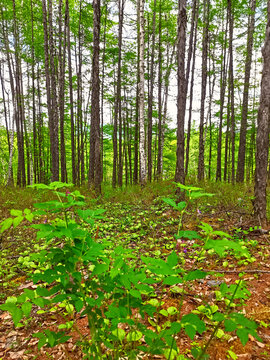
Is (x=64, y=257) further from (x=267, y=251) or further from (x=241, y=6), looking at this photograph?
(x=241, y=6)

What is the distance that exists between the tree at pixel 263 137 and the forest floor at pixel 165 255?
431 millimetres

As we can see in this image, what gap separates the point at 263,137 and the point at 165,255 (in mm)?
3161

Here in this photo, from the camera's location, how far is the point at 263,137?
4.20 metres

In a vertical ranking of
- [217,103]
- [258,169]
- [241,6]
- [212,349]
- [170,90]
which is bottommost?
[212,349]

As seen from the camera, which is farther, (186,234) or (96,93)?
(96,93)

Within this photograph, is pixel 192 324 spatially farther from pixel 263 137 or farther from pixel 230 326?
Result: pixel 263 137

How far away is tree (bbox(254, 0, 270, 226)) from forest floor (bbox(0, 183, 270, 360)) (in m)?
0.43

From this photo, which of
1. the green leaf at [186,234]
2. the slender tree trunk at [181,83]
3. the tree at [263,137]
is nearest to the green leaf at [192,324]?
the green leaf at [186,234]

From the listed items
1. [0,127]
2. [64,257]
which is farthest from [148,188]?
[0,127]

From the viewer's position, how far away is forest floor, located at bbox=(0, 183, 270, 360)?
2.00 meters

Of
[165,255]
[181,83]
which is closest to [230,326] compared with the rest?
[165,255]

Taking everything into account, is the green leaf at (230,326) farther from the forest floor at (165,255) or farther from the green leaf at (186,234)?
the forest floor at (165,255)

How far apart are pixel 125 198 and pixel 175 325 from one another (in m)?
6.90

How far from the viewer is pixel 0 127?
25922mm
